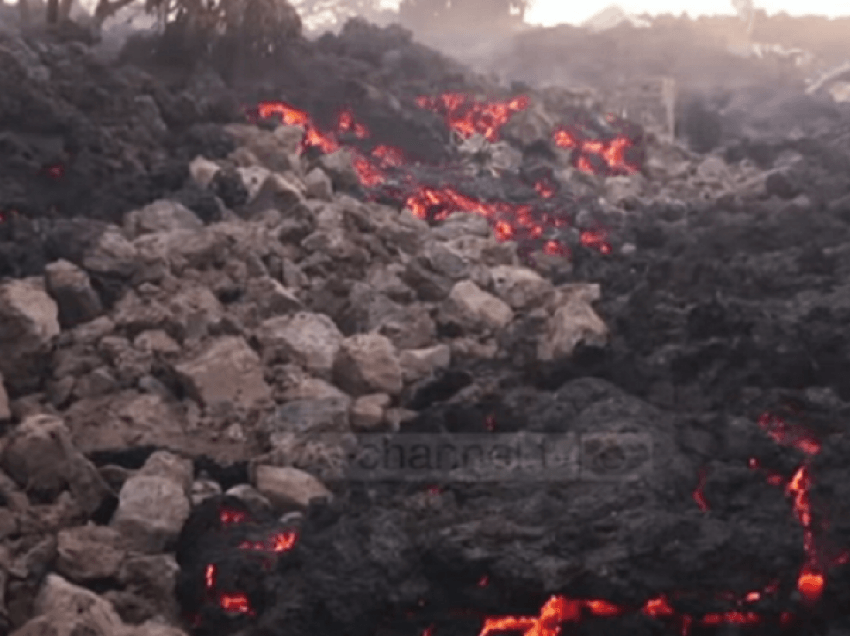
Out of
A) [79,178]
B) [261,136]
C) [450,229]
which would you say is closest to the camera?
[79,178]

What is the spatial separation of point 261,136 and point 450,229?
3.64 meters

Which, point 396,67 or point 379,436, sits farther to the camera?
point 396,67

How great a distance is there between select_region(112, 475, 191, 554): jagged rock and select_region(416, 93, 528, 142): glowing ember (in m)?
13.5

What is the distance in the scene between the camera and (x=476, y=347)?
11.2 meters

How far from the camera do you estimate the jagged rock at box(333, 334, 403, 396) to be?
1002 centimetres

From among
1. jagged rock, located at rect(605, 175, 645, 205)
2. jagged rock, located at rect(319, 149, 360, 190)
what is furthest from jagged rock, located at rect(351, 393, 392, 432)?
jagged rock, located at rect(605, 175, 645, 205)

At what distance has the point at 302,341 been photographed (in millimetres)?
10383

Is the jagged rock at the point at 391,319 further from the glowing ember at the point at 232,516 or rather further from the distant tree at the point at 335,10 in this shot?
the distant tree at the point at 335,10

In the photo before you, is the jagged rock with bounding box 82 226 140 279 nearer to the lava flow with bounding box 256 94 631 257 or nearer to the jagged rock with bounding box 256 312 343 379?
the jagged rock with bounding box 256 312 343 379

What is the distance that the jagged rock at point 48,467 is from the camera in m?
8.11

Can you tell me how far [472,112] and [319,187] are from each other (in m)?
7.92

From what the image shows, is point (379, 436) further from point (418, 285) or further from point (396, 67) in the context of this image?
point (396, 67)

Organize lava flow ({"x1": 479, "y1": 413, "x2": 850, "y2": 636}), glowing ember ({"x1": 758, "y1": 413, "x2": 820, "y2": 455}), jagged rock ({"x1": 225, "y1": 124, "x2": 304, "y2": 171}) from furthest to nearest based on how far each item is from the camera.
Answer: jagged rock ({"x1": 225, "y1": 124, "x2": 304, "y2": 171})
glowing ember ({"x1": 758, "y1": 413, "x2": 820, "y2": 455})
lava flow ({"x1": 479, "y1": 413, "x2": 850, "y2": 636})

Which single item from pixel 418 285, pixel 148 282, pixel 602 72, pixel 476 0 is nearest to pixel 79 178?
pixel 148 282
